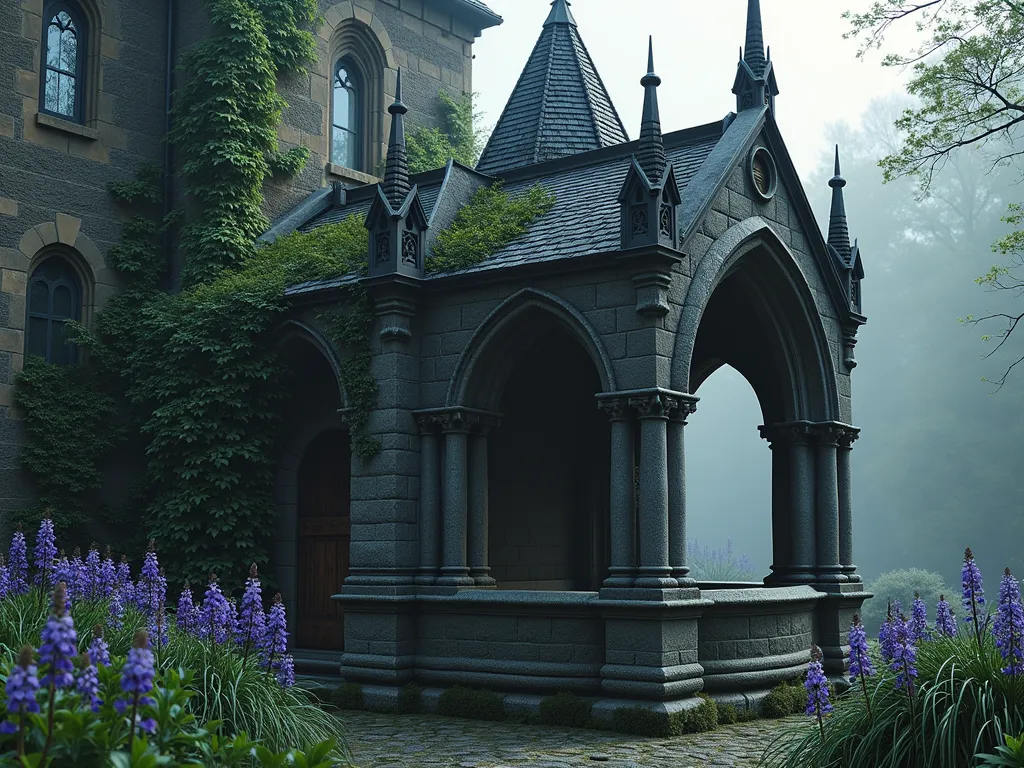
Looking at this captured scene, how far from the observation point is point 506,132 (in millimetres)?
16062

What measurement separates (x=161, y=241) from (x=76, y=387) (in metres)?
2.51

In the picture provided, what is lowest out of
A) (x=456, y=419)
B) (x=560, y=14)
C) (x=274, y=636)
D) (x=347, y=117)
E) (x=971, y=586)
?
(x=274, y=636)

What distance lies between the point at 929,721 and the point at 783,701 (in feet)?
17.0

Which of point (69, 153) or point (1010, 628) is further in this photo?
point (69, 153)

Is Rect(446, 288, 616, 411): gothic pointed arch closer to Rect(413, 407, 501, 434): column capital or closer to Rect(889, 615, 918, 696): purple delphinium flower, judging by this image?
Rect(413, 407, 501, 434): column capital

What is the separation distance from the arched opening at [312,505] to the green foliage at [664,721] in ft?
16.1

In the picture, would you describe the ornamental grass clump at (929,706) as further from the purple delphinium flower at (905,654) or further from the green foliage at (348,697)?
the green foliage at (348,697)

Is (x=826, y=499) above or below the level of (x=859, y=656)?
above

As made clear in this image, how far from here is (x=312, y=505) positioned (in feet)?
47.5

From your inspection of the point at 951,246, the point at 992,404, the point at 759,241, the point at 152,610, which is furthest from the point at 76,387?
the point at 951,246

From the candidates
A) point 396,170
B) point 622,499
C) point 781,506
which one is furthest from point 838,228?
point 622,499

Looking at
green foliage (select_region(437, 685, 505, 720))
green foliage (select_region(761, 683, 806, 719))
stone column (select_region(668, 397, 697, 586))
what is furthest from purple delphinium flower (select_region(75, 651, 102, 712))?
green foliage (select_region(761, 683, 806, 719))

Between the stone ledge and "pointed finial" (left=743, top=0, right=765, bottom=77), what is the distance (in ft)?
27.4

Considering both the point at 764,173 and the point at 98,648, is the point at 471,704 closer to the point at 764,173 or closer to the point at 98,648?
the point at 98,648
